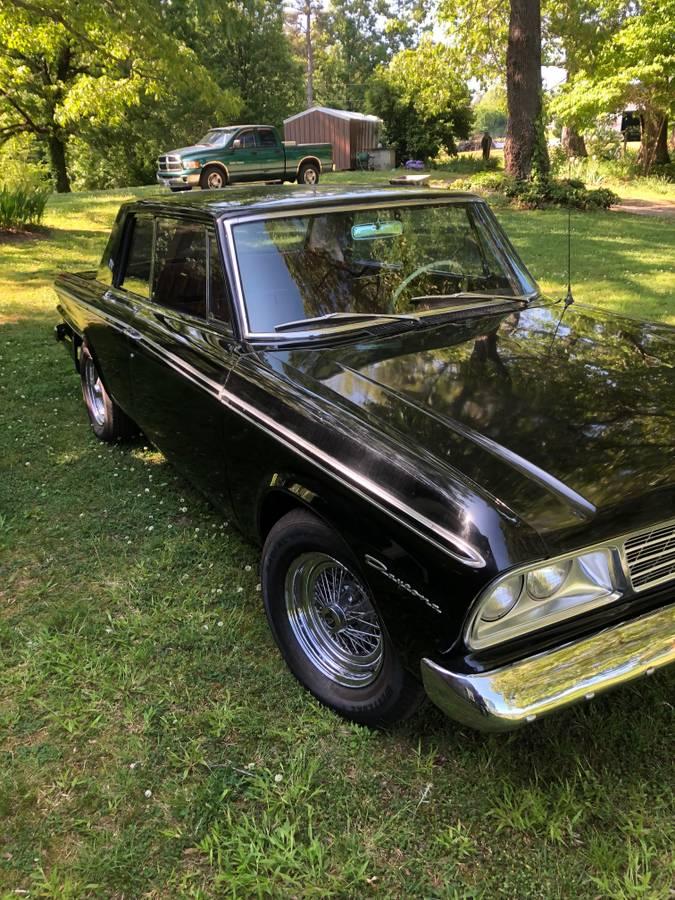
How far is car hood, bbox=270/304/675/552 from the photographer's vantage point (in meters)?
1.86

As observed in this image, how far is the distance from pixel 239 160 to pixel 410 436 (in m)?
19.1

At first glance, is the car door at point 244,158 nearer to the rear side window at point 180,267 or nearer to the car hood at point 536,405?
the rear side window at point 180,267

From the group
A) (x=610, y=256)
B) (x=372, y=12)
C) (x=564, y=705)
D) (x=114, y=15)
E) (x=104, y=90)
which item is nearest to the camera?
(x=564, y=705)

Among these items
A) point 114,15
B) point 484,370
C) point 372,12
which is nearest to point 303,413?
point 484,370

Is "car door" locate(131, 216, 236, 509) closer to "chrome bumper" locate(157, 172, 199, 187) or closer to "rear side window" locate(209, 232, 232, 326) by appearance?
"rear side window" locate(209, 232, 232, 326)

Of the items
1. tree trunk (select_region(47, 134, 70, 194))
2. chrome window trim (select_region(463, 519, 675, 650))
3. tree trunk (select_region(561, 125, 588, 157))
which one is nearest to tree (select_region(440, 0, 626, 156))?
tree trunk (select_region(561, 125, 588, 157))

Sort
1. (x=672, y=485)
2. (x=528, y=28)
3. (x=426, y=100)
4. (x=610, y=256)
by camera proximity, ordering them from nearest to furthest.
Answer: (x=672, y=485) → (x=610, y=256) → (x=528, y=28) → (x=426, y=100)

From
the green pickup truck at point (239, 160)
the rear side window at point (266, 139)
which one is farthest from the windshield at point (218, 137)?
the rear side window at point (266, 139)

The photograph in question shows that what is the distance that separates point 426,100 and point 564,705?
32510mm

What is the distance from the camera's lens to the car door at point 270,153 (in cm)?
1964

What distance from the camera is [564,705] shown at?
174 cm

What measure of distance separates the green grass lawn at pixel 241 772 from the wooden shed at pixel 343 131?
103ft

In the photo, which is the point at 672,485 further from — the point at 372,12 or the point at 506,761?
the point at 372,12

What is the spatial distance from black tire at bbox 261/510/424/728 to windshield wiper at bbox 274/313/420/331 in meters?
0.81
